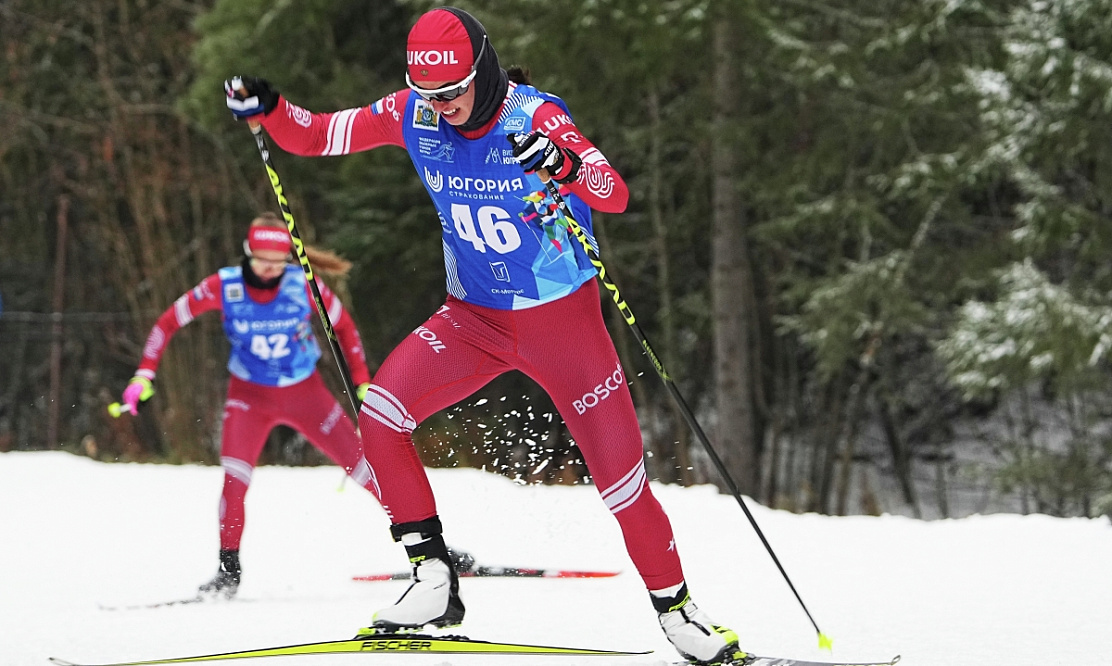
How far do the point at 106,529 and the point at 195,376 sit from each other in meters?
6.48

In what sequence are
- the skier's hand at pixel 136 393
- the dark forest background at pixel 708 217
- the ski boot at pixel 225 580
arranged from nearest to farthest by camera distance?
1. the ski boot at pixel 225 580
2. the skier's hand at pixel 136 393
3. the dark forest background at pixel 708 217

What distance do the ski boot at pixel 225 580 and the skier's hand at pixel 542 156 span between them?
9.57 ft

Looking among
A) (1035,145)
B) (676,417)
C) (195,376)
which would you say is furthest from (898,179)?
(195,376)

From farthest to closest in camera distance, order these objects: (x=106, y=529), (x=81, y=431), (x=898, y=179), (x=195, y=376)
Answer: (x=81, y=431), (x=195, y=376), (x=898, y=179), (x=106, y=529)

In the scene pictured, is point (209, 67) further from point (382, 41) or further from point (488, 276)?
point (488, 276)

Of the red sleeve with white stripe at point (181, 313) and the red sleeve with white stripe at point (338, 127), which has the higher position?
the red sleeve with white stripe at point (338, 127)

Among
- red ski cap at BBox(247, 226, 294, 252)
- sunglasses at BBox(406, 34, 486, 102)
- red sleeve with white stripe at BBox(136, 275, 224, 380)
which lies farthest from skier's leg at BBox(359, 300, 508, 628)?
red sleeve with white stripe at BBox(136, 275, 224, 380)

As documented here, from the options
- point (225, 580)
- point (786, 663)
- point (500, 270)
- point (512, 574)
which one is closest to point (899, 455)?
point (512, 574)

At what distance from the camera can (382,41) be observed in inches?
507

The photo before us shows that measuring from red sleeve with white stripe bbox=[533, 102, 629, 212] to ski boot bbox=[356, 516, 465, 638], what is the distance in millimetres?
1001

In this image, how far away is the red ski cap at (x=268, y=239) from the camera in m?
5.58

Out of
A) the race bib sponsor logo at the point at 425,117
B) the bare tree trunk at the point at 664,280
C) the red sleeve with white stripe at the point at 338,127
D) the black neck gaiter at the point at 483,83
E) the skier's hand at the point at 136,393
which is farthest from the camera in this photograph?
the bare tree trunk at the point at 664,280

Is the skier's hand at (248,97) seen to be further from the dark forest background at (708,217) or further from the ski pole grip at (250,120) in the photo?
the dark forest background at (708,217)

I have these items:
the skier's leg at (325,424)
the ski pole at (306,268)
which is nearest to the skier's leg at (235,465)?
the skier's leg at (325,424)
